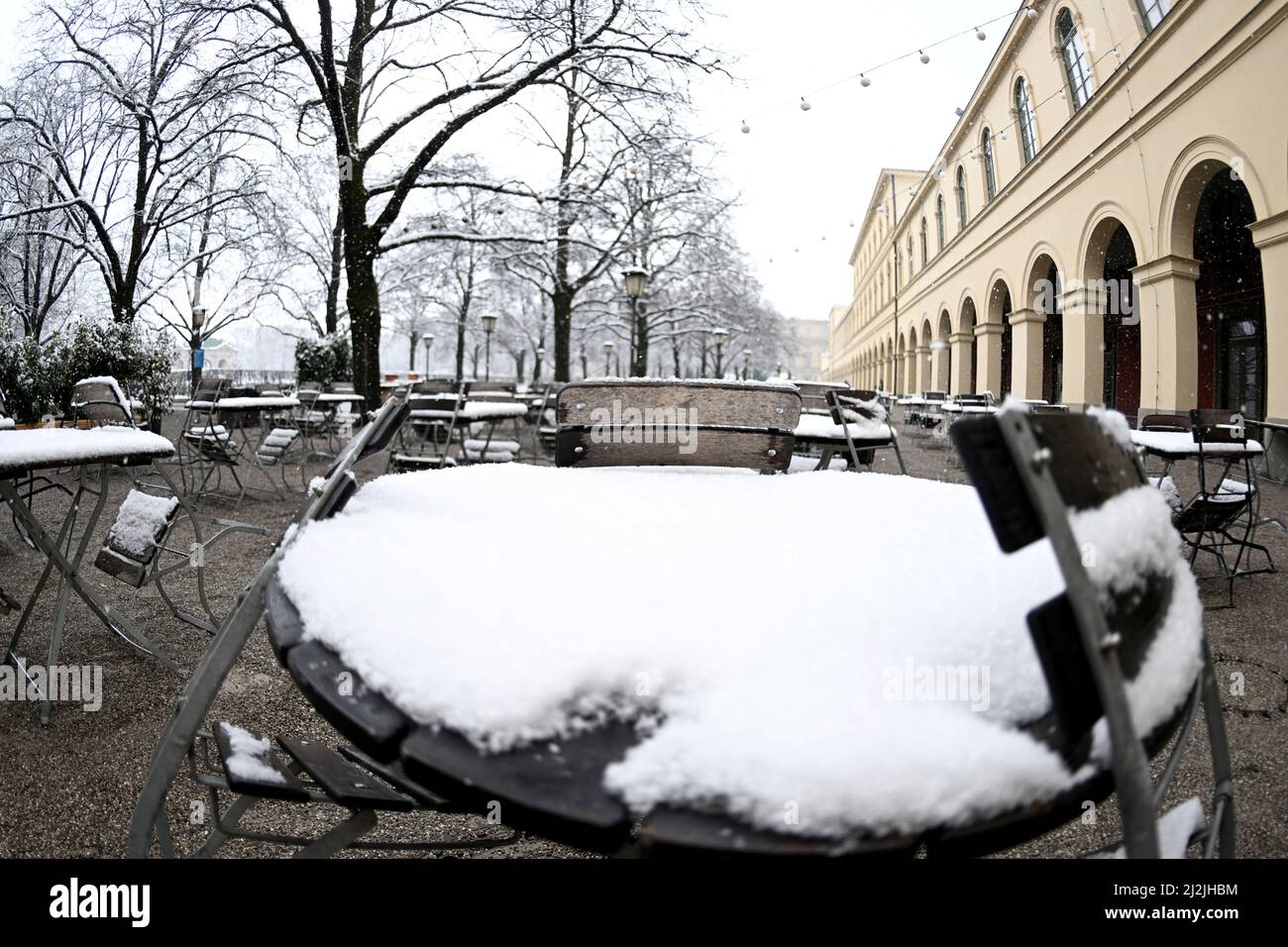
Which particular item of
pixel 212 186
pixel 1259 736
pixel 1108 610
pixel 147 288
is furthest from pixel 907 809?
pixel 147 288

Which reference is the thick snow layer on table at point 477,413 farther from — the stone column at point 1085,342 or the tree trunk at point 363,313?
the stone column at point 1085,342

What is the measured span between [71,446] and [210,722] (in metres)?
1.01

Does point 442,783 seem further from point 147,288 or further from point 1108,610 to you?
point 147,288

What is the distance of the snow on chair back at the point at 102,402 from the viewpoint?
4570mm

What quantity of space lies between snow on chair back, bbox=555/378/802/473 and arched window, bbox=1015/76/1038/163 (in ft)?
67.1

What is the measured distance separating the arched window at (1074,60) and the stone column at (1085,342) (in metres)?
4.04

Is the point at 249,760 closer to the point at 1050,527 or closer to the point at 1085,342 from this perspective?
the point at 1050,527

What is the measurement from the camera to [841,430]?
16.9 ft

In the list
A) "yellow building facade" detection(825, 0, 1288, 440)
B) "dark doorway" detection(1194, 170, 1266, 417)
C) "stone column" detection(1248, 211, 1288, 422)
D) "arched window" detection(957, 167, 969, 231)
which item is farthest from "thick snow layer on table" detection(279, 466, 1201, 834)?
"arched window" detection(957, 167, 969, 231)

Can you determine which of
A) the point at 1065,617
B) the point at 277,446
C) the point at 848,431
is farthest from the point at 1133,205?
the point at 1065,617

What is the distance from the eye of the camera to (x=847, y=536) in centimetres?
94

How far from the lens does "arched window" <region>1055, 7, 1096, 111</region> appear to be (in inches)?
611

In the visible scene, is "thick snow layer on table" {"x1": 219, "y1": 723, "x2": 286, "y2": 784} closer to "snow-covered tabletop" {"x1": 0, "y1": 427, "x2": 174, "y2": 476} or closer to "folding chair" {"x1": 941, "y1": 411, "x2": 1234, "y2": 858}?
"folding chair" {"x1": 941, "y1": 411, "x2": 1234, "y2": 858}

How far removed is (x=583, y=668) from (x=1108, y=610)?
18.3 inches
